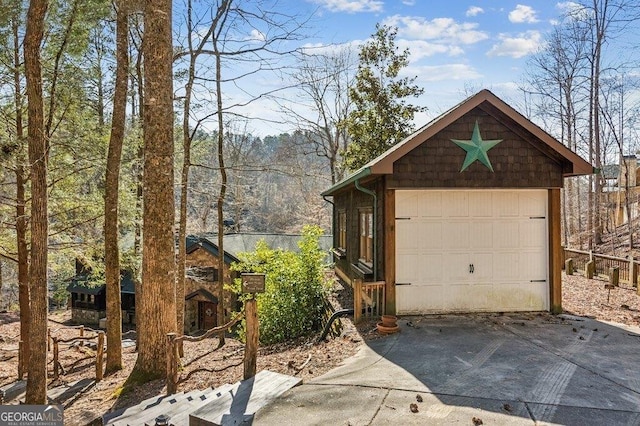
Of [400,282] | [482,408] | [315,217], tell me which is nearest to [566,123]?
[315,217]

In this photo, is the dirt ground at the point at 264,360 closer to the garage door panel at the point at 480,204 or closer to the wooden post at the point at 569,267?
the wooden post at the point at 569,267

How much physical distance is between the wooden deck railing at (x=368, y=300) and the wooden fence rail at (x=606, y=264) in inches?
317

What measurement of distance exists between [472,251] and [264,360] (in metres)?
4.38

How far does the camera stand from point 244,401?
14.6 ft

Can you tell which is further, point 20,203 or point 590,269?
point 590,269

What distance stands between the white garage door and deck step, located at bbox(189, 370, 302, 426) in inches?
147

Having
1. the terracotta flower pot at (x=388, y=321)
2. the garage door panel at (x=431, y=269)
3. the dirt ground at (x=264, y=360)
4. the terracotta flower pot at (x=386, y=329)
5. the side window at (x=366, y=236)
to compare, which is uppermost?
the side window at (x=366, y=236)

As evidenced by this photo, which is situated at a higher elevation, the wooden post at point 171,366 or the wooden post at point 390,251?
the wooden post at point 390,251

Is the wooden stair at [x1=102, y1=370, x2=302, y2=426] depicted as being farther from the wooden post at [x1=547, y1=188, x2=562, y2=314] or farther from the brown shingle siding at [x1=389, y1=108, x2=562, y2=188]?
the wooden post at [x1=547, y1=188, x2=562, y2=314]

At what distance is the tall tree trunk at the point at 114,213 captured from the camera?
28.9ft

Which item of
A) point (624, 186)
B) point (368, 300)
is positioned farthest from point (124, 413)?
point (624, 186)

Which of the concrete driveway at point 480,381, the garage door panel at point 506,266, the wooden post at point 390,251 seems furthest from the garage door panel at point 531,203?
the wooden post at point 390,251

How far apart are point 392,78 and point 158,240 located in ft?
53.7

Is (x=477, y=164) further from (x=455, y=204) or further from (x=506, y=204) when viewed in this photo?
(x=506, y=204)
